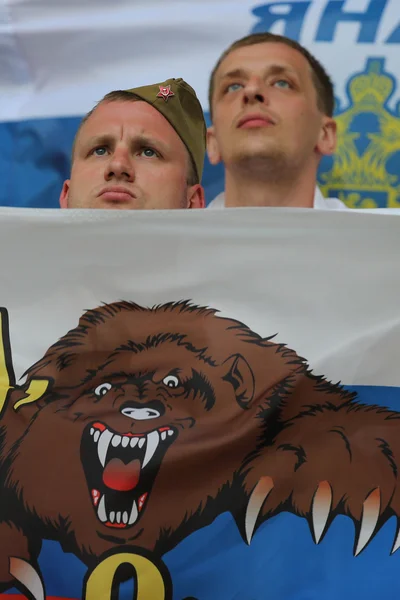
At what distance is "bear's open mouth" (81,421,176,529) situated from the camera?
95 centimetres

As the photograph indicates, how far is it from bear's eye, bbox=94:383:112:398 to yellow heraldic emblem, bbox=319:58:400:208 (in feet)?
2.35

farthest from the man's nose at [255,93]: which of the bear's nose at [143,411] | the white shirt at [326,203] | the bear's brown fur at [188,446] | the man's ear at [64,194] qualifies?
the bear's nose at [143,411]

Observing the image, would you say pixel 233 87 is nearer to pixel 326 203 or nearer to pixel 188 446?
pixel 326 203

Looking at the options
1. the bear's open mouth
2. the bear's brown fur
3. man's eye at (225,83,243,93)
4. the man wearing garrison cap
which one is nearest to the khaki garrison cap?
the man wearing garrison cap

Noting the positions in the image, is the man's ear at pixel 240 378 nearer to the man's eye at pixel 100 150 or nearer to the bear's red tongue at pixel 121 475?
the bear's red tongue at pixel 121 475

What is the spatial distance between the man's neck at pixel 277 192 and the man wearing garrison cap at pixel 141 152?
9 cm

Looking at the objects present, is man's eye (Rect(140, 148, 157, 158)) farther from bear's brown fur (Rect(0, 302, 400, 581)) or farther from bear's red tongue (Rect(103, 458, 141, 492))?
bear's red tongue (Rect(103, 458, 141, 492))

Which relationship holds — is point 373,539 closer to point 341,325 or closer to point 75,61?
point 341,325

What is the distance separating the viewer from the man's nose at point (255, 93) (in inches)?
58.0

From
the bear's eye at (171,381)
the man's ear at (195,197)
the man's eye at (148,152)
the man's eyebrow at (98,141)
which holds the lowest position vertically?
the bear's eye at (171,381)

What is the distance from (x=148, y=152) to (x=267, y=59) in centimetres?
33

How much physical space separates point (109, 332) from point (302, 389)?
275 millimetres

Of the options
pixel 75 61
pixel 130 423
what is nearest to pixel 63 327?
pixel 130 423

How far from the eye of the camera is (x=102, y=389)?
1.04 metres
